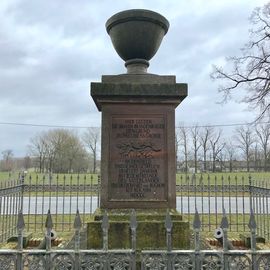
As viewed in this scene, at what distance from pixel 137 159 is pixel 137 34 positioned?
1.93 metres

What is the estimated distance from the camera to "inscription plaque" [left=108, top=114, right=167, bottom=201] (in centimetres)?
512

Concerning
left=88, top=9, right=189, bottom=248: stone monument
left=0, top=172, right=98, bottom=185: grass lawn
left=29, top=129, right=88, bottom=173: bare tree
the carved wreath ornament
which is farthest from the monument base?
left=29, top=129, right=88, bottom=173: bare tree

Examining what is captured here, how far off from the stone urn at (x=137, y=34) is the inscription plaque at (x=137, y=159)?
99 cm

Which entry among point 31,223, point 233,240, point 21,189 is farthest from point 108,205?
point 31,223

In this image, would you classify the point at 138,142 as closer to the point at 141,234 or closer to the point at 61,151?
the point at 141,234

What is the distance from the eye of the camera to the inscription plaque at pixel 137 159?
16.8 ft

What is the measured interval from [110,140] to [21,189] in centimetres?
568

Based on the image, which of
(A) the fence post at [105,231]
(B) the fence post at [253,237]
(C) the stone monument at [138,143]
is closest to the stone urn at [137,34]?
(C) the stone monument at [138,143]

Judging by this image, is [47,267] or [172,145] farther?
[172,145]

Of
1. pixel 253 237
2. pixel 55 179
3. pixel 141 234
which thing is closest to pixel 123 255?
pixel 141 234

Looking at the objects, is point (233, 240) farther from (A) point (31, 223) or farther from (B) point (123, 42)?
(A) point (31, 223)

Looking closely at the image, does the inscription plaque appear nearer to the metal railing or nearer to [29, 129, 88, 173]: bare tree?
the metal railing

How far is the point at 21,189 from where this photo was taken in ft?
32.3

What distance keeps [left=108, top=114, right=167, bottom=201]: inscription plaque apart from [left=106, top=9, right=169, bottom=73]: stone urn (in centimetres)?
99
